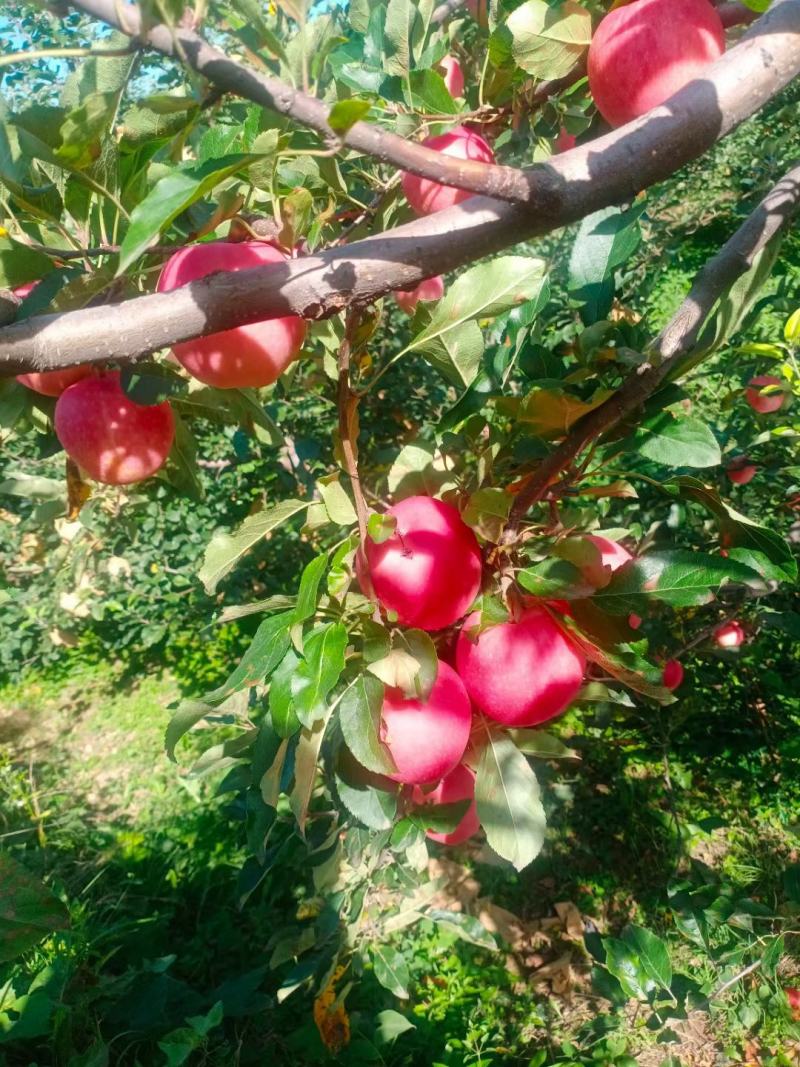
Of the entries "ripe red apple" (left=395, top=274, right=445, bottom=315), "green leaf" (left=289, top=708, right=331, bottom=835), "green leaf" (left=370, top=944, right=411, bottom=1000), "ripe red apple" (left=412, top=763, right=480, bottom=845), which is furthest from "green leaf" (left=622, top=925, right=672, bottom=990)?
"ripe red apple" (left=395, top=274, right=445, bottom=315)

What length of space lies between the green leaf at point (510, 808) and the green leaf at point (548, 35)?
0.74 metres

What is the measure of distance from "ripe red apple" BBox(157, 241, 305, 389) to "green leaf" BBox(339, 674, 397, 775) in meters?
0.32

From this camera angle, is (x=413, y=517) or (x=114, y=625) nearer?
(x=413, y=517)

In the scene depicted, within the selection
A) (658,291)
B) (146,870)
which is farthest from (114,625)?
(658,291)

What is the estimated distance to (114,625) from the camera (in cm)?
343

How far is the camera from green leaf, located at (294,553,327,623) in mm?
648

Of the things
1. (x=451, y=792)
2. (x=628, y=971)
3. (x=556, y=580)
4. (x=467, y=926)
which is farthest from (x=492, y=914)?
(x=556, y=580)

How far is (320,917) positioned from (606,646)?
1.02m

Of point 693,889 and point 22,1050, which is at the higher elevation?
point 693,889

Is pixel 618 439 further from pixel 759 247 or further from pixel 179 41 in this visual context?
pixel 179 41

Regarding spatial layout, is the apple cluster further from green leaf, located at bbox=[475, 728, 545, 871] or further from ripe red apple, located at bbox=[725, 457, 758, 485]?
ripe red apple, located at bbox=[725, 457, 758, 485]

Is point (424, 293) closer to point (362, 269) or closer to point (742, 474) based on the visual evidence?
point (362, 269)

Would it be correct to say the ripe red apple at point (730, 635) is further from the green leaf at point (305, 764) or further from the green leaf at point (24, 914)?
the green leaf at point (24, 914)

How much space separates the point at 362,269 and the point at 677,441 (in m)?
0.37
